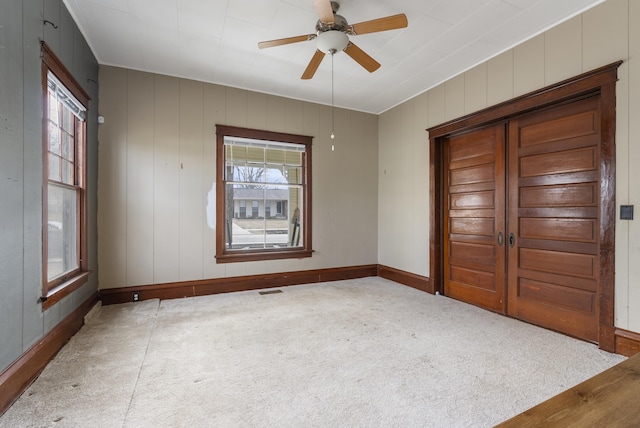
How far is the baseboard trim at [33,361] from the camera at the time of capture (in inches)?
71.8

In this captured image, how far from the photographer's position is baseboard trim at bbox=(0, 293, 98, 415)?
1.82 m

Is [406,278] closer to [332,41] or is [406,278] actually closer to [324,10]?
[332,41]

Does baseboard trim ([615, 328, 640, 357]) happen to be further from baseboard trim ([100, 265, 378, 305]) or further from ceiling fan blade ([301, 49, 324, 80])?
ceiling fan blade ([301, 49, 324, 80])

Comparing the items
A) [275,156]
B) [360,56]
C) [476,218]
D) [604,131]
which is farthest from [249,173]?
[604,131]

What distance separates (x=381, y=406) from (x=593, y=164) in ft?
9.61

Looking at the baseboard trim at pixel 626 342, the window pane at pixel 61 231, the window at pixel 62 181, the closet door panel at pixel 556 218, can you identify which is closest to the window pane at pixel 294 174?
the window at pixel 62 181

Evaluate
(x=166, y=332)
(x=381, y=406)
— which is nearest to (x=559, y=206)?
(x=381, y=406)

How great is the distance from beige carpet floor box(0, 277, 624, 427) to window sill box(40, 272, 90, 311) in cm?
46

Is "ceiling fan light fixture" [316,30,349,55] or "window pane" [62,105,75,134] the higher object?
"ceiling fan light fixture" [316,30,349,55]

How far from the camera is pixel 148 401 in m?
→ 1.89

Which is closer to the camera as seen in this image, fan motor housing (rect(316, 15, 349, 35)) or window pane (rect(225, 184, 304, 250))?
fan motor housing (rect(316, 15, 349, 35))

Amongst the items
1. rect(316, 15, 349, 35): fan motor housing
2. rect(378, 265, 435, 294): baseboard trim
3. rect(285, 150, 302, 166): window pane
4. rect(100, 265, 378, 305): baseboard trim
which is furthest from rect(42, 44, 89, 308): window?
rect(378, 265, 435, 294): baseboard trim

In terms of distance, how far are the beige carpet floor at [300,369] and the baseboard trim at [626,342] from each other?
0.35ft

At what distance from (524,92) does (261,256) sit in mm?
4070
